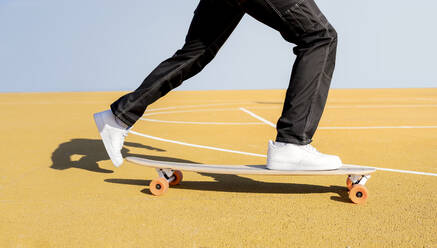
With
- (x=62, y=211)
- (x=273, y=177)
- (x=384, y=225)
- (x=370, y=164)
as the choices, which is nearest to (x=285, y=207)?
(x=384, y=225)

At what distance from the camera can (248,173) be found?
2.71m

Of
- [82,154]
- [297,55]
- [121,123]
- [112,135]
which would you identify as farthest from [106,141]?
[297,55]

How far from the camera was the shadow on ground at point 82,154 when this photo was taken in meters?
3.77

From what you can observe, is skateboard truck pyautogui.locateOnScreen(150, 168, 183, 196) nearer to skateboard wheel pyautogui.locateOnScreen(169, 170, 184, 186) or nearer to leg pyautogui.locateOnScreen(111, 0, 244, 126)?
skateboard wheel pyautogui.locateOnScreen(169, 170, 184, 186)

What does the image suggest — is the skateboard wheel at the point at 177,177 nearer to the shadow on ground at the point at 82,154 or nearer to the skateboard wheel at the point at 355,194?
the shadow on ground at the point at 82,154

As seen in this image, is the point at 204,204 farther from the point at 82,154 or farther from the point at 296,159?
the point at 82,154

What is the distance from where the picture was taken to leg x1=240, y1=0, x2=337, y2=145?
102 inches

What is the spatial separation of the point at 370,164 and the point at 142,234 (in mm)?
2491

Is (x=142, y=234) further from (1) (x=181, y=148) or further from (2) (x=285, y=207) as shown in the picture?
(1) (x=181, y=148)

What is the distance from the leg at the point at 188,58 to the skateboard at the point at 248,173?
0.40 m

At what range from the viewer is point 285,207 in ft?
8.35

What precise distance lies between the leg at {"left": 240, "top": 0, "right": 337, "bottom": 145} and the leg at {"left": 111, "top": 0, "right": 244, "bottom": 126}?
368 millimetres

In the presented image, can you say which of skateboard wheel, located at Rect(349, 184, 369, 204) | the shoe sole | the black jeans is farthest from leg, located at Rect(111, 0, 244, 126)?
skateboard wheel, located at Rect(349, 184, 369, 204)

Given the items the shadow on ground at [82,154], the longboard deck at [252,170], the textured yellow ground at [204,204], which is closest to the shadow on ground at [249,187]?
the textured yellow ground at [204,204]
